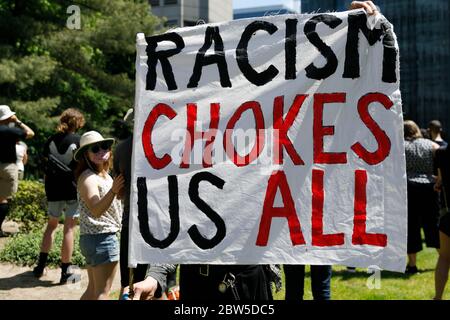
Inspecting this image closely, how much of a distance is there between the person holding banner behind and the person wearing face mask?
13.0ft

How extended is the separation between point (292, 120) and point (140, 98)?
72 centimetres

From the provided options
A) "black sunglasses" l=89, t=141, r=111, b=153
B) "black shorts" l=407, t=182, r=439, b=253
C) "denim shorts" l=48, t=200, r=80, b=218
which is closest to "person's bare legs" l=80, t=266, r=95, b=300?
"black sunglasses" l=89, t=141, r=111, b=153

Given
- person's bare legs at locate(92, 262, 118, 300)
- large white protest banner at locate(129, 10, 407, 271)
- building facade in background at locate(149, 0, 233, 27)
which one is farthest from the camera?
building facade in background at locate(149, 0, 233, 27)

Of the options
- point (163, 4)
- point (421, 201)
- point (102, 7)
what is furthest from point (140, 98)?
point (163, 4)

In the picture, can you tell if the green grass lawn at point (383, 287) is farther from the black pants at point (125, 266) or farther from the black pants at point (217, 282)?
the black pants at point (217, 282)

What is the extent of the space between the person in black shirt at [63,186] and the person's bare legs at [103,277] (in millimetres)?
1876

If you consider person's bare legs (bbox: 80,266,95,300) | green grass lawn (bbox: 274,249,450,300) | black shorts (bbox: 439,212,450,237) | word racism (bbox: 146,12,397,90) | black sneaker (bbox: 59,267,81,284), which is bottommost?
green grass lawn (bbox: 274,249,450,300)

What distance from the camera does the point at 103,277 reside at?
5.20 meters

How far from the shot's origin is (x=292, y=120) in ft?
10.5

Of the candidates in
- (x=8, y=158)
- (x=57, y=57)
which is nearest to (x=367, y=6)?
(x=8, y=158)

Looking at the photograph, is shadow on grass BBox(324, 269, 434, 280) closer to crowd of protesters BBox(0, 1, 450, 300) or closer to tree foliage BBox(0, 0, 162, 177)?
crowd of protesters BBox(0, 1, 450, 300)

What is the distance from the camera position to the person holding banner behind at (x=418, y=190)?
7.92 metres

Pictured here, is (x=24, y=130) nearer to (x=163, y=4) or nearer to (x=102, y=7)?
(x=102, y=7)

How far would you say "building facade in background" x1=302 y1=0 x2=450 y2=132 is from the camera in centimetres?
6500
